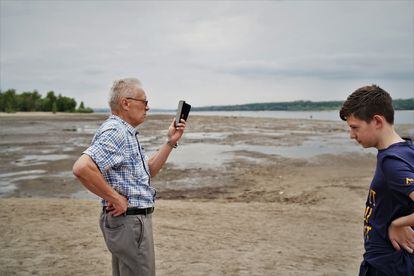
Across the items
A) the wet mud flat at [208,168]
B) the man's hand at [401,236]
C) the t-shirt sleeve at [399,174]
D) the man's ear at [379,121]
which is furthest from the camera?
the wet mud flat at [208,168]

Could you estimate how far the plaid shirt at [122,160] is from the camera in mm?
2848

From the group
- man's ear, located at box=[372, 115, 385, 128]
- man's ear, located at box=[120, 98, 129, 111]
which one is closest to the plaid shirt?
man's ear, located at box=[120, 98, 129, 111]

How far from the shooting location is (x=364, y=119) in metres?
2.54

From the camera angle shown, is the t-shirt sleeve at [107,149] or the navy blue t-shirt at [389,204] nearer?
the navy blue t-shirt at [389,204]

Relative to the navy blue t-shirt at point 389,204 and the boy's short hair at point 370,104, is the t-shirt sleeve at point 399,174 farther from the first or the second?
the boy's short hair at point 370,104

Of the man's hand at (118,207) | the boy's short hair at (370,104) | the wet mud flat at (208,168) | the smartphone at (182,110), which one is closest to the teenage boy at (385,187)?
the boy's short hair at (370,104)

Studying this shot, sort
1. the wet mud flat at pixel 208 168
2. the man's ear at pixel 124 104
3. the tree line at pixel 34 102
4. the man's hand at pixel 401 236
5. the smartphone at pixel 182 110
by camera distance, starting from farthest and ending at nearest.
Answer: the tree line at pixel 34 102 < the wet mud flat at pixel 208 168 < the smartphone at pixel 182 110 < the man's ear at pixel 124 104 < the man's hand at pixel 401 236

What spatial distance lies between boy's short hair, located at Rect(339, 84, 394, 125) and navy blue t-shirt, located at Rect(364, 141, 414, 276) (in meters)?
0.24

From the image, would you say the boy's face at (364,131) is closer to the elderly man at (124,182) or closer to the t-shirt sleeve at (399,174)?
the t-shirt sleeve at (399,174)

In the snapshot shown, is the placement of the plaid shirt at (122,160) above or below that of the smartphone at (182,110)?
below

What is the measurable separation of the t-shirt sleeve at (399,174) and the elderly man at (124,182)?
6.00 feet

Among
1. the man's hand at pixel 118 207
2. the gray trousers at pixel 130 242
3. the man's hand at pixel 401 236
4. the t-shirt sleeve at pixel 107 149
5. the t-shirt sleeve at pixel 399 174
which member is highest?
the t-shirt sleeve at pixel 107 149

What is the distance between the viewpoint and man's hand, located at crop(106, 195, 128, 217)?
289 cm

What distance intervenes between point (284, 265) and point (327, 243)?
1.44 m
